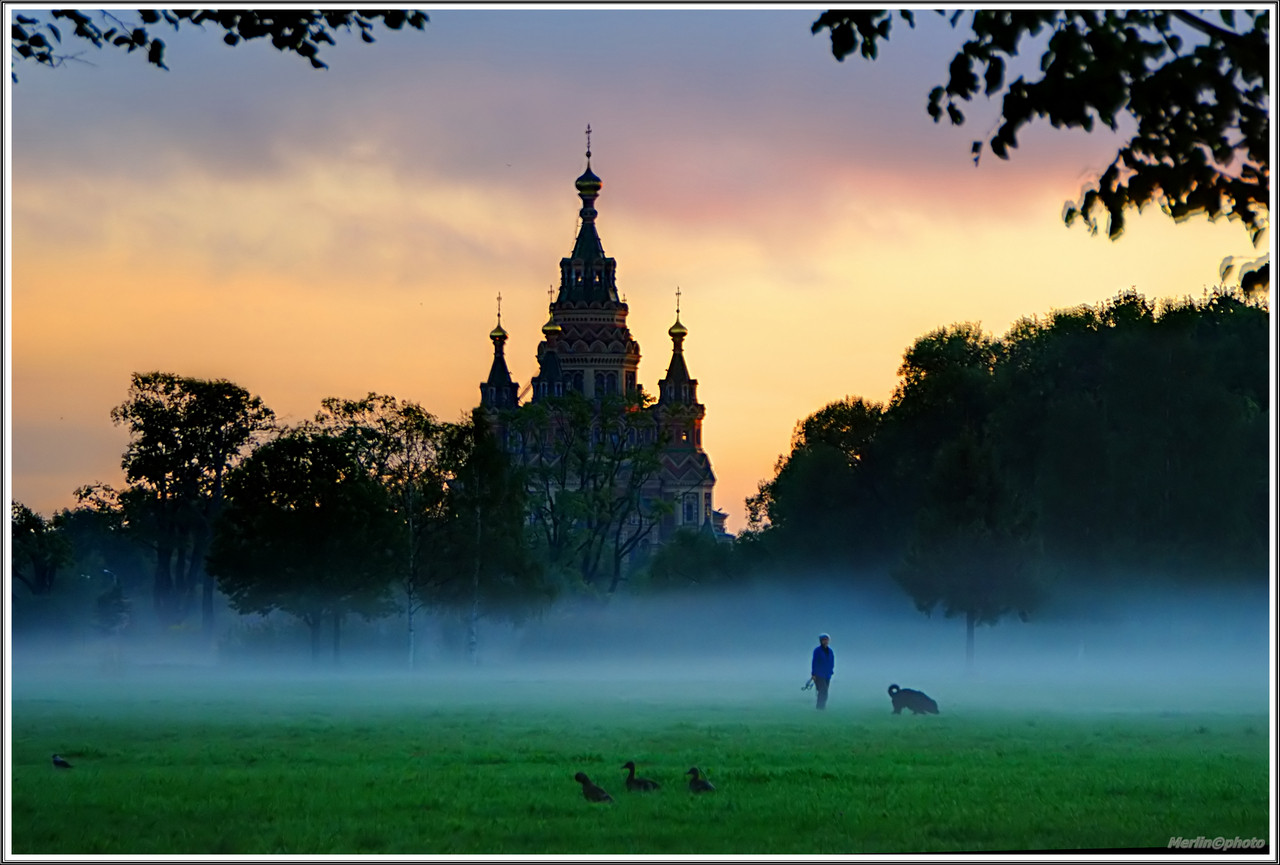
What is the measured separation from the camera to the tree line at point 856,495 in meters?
45.7

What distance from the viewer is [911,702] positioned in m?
26.5

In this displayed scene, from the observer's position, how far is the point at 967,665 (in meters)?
43.4

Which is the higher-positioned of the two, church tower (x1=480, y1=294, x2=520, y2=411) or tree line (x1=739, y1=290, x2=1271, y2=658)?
church tower (x1=480, y1=294, x2=520, y2=411)

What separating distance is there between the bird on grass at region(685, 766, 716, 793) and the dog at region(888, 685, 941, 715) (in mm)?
9539

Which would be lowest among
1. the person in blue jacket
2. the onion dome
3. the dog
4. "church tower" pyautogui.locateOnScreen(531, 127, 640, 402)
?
the dog

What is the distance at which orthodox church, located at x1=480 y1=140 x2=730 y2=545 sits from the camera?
12412 centimetres

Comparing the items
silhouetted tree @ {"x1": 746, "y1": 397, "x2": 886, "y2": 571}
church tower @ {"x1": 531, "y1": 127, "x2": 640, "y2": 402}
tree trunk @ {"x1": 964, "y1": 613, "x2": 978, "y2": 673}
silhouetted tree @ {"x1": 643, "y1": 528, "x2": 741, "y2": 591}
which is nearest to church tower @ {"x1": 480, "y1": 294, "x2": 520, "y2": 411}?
church tower @ {"x1": 531, "y1": 127, "x2": 640, "y2": 402}

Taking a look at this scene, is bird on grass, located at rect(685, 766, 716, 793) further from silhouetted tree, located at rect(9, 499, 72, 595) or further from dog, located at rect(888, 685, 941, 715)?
silhouetted tree, located at rect(9, 499, 72, 595)

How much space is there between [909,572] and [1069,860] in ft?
105

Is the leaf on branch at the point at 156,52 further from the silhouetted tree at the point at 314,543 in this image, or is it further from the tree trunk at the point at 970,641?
the silhouetted tree at the point at 314,543

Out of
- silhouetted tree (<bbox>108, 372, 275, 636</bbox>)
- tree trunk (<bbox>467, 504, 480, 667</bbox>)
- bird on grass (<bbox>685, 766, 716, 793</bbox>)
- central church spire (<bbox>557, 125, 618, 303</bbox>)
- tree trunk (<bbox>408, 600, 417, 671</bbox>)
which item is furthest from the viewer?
central church spire (<bbox>557, 125, 618, 303</bbox>)

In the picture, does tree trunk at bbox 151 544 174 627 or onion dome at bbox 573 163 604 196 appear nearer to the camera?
tree trunk at bbox 151 544 174 627

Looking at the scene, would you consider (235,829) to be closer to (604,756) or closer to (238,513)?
(604,756)

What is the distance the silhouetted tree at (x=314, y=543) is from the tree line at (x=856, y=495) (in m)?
0.06
